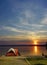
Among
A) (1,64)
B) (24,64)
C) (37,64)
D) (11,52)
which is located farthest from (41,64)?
(11,52)

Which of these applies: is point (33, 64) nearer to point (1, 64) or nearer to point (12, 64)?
point (12, 64)

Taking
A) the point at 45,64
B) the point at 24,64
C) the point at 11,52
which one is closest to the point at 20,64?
the point at 24,64

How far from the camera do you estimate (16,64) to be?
22562mm

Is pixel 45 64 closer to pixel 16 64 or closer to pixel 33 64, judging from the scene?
pixel 33 64

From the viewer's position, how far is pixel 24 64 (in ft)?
74.6

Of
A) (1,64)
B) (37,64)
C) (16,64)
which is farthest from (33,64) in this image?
(1,64)

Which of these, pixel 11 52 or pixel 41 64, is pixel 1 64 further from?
pixel 11 52

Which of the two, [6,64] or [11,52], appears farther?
[11,52]

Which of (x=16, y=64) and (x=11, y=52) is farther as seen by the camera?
(x=11, y=52)

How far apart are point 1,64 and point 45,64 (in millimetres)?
6319

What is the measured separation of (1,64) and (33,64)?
457 centimetres

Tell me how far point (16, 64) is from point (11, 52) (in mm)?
29582

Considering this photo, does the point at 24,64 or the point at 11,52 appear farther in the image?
the point at 11,52

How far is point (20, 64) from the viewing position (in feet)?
74.4
